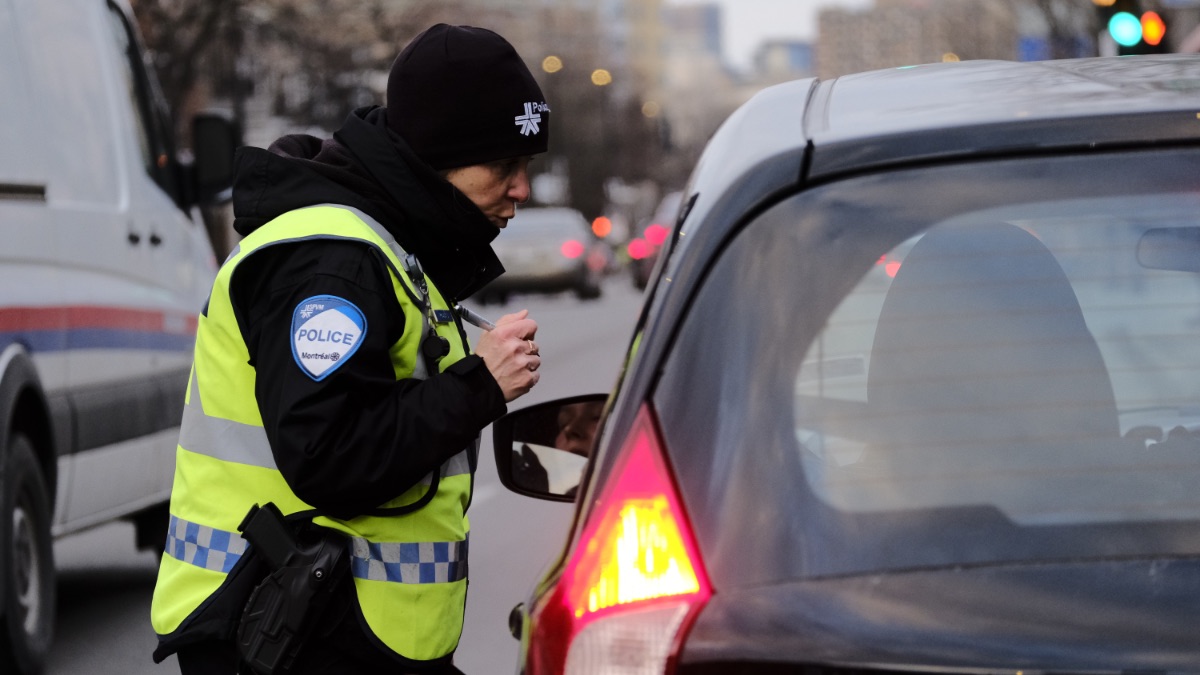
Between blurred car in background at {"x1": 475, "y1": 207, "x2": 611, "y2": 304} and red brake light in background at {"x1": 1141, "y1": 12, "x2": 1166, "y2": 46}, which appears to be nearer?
red brake light in background at {"x1": 1141, "y1": 12, "x2": 1166, "y2": 46}

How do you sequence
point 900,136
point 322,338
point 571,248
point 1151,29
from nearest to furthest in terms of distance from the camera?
1. point 900,136
2. point 322,338
3. point 1151,29
4. point 571,248

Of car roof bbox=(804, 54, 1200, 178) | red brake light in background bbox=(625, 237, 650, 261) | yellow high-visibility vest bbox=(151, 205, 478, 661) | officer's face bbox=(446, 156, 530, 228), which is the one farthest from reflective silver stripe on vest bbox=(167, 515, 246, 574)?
red brake light in background bbox=(625, 237, 650, 261)

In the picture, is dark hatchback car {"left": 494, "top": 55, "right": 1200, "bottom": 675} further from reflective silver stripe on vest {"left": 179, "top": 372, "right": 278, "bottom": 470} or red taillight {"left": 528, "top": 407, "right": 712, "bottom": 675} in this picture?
reflective silver stripe on vest {"left": 179, "top": 372, "right": 278, "bottom": 470}

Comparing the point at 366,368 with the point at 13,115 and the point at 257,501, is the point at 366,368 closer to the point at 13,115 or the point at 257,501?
the point at 257,501

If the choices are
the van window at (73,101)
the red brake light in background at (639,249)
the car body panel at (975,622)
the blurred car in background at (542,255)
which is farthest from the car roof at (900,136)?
the red brake light in background at (639,249)

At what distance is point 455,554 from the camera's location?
2994 mm

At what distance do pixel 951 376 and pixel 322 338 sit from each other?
3.08ft

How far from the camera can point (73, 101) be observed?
22.0 feet

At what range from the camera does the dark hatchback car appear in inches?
78.5

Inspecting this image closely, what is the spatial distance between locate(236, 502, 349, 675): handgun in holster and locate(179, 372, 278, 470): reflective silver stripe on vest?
0.07 metres

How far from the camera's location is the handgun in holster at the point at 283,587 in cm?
282

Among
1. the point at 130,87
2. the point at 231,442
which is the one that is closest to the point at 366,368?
the point at 231,442

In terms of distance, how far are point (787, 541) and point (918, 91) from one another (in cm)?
74

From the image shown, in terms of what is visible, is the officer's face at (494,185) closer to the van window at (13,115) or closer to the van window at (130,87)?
the van window at (13,115)
